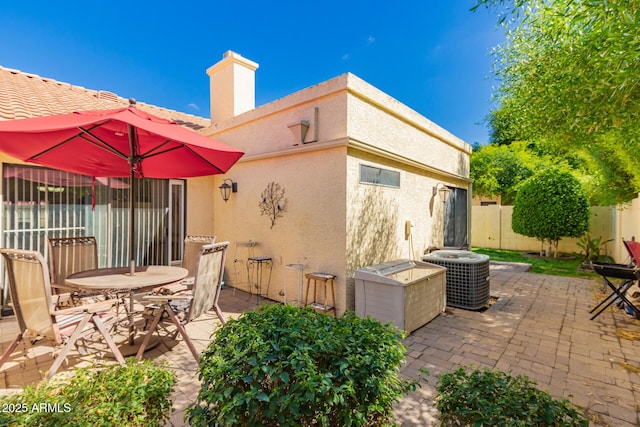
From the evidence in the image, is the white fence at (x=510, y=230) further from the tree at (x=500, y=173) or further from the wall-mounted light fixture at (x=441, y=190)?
the wall-mounted light fixture at (x=441, y=190)

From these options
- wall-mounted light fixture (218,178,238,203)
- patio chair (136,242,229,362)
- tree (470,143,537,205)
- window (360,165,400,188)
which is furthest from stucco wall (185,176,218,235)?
tree (470,143,537,205)

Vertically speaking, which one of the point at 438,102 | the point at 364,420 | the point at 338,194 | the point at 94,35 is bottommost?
the point at 364,420

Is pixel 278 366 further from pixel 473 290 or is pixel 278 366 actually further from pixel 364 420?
pixel 473 290

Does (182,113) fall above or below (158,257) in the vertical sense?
above

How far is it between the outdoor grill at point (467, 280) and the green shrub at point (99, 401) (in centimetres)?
569

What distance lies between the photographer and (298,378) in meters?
1.66

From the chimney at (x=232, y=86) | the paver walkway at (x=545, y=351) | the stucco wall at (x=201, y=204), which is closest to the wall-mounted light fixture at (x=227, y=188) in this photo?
the stucco wall at (x=201, y=204)

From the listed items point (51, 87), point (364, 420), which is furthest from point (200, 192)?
point (364, 420)

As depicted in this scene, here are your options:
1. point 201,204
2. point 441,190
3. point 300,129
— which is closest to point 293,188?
point 300,129

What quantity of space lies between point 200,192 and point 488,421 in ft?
25.7

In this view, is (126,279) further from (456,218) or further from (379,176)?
(456,218)

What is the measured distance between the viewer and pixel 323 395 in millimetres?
1619

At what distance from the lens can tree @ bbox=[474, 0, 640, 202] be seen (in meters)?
3.45

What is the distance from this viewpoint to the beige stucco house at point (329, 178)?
17.9ft
